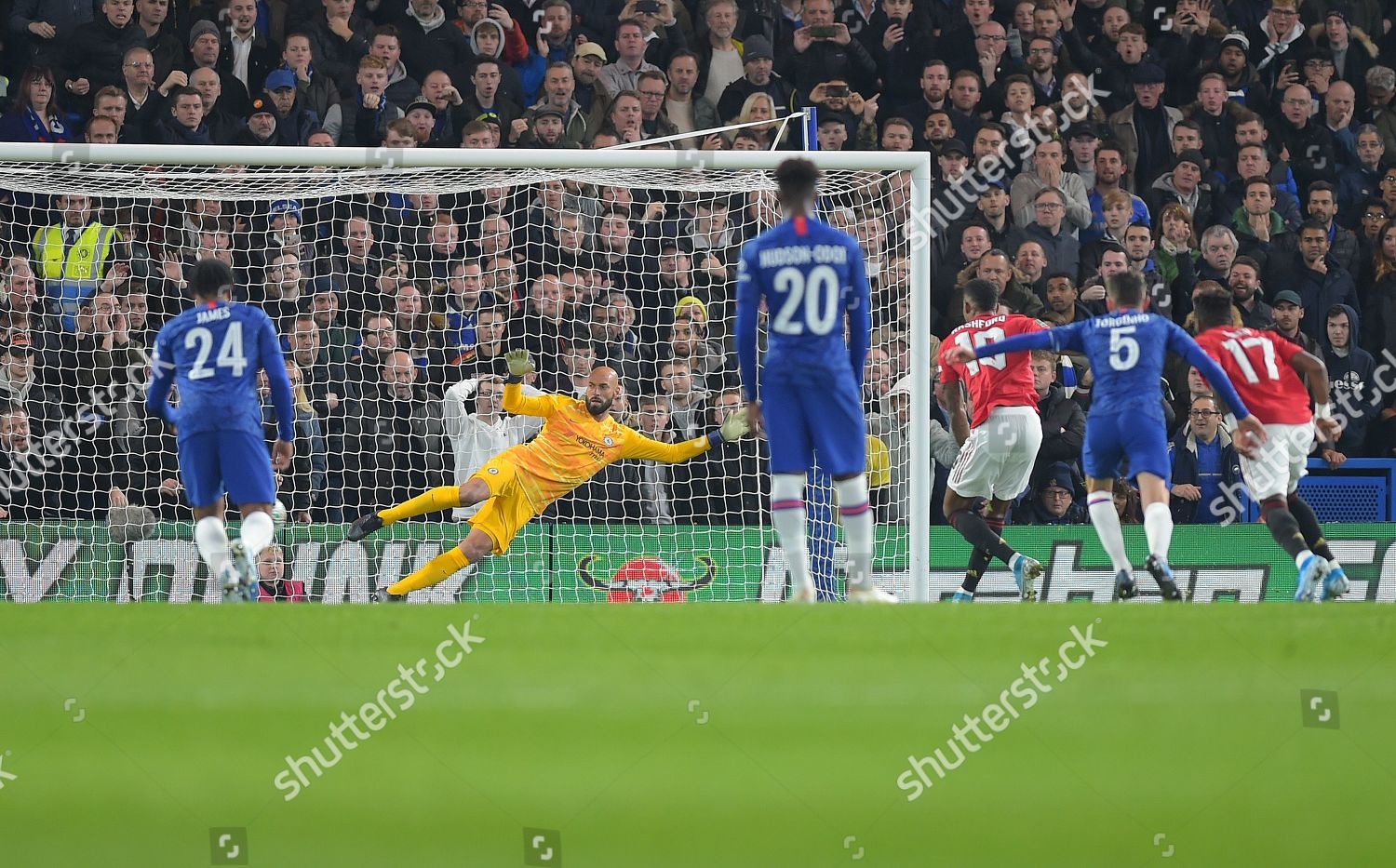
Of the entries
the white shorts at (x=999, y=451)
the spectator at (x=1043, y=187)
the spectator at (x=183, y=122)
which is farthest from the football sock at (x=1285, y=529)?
the spectator at (x=183, y=122)

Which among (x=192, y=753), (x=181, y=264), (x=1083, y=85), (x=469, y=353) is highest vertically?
(x=1083, y=85)

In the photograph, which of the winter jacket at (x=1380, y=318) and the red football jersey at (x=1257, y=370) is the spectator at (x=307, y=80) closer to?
the red football jersey at (x=1257, y=370)

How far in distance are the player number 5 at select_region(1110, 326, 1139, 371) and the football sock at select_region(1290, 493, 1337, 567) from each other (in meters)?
1.40

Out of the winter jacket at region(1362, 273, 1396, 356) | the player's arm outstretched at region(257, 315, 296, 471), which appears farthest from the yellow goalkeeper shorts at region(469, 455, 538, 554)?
the winter jacket at region(1362, 273, 1396, 356)

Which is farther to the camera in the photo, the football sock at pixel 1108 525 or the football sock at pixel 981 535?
the football sock at pixel 981 535

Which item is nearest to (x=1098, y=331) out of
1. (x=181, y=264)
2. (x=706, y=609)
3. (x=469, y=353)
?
(x=706, y=609)

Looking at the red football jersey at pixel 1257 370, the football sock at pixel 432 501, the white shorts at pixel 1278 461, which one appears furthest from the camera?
the football sock at pixel 432 501

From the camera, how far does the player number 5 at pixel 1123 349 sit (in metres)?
6.68

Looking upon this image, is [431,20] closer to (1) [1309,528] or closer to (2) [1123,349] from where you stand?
(2) [1123,349]

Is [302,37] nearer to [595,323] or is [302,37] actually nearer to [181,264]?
[181,264]

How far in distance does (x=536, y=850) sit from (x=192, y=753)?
49.7 inches

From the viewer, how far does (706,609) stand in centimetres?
532

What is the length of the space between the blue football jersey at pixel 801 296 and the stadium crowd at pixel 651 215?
1948 mm
